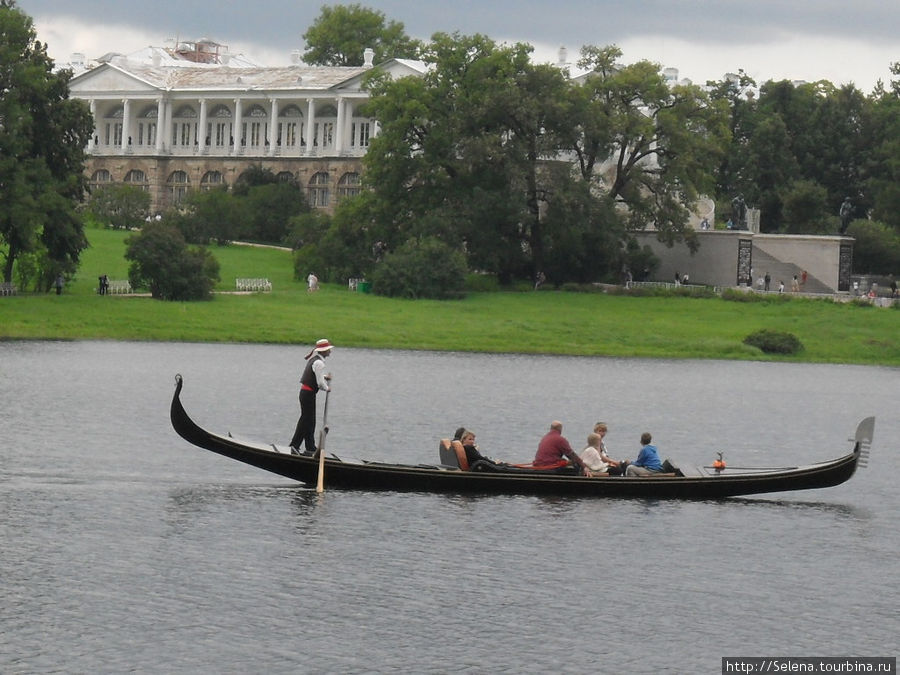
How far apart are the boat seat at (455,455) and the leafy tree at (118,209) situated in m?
82.4

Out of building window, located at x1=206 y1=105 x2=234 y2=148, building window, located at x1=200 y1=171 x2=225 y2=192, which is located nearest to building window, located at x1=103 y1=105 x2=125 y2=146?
building window, located at x1=206 y1=105 x2=234 y2=148

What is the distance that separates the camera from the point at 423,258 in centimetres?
8606

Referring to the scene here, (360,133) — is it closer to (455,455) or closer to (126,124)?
(126,124)

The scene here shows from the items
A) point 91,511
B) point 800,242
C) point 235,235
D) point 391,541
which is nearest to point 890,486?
point 391,541

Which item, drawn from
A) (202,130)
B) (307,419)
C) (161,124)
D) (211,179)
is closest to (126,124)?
(161,124)

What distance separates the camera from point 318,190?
127 m

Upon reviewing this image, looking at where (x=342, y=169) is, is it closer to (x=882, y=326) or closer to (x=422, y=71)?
(x=422, y=71)

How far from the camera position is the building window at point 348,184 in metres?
126

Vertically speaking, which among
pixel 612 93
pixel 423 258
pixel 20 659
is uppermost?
pixel 612 93

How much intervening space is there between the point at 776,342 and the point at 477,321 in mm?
13783

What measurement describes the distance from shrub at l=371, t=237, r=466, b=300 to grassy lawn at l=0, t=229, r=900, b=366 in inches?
61.2

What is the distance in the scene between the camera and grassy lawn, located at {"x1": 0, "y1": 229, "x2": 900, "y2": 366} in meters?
71.0

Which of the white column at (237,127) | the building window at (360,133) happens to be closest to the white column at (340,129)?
the building window at (360,133)

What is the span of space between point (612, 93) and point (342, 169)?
3646cm
